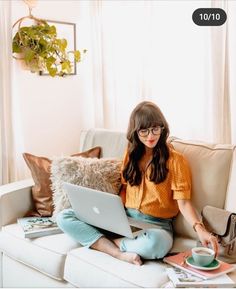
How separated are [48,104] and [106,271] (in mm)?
1694

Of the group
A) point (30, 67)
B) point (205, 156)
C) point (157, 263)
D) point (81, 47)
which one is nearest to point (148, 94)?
point (81, 47)

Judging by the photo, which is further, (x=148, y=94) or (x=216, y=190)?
(x=148, y=94)

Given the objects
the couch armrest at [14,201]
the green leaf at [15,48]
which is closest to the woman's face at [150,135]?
the couch armrest at [14,201]

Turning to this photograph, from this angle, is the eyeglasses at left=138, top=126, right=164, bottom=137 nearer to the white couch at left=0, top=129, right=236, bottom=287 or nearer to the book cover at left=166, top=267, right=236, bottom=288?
the white couch at left=0, top=129, right=236, bottom=287

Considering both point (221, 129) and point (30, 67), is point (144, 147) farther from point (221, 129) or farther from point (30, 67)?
point (30, 67)

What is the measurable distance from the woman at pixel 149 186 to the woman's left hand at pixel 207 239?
0.09 meters

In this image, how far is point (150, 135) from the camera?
6.73 ft

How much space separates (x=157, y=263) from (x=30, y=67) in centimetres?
165

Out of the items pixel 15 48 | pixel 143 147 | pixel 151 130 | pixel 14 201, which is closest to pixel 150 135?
pixel 151 130

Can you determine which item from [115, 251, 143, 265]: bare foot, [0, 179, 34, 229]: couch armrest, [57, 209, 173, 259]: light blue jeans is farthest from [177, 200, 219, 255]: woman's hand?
[0, 179, 34, 229]: couch armrest

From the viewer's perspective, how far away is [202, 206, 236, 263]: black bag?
1.78 metres

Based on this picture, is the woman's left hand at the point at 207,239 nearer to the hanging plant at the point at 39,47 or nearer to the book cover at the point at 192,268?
the book cover at the point at 192,268

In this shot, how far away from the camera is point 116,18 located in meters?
3.35

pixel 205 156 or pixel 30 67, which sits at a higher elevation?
pixel 30 67
